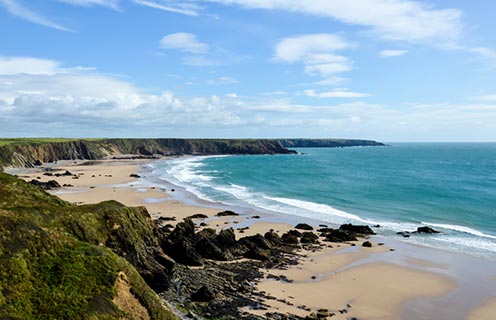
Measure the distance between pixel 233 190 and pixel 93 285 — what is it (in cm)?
6185

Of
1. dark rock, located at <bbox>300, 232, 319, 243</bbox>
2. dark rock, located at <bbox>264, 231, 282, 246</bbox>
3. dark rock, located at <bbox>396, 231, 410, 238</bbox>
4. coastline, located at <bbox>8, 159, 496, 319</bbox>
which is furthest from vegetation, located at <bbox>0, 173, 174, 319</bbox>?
dark rock, located at <bbox>396, 231, 410, 238</bbox>

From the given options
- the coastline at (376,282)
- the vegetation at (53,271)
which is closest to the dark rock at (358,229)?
the coastline at (376,282)

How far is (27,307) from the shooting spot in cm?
1378

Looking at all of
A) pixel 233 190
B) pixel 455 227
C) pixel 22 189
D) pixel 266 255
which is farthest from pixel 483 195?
pixel 22 189

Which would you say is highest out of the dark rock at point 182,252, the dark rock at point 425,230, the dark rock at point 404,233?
the dark rock at point 182,252

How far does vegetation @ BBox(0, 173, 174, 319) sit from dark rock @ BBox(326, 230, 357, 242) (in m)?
26.0

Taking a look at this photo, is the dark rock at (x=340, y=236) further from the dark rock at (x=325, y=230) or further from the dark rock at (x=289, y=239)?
the dark rock at (x=289, y=239)

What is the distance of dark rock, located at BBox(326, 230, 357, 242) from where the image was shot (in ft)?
132

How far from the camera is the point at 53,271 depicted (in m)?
15.4

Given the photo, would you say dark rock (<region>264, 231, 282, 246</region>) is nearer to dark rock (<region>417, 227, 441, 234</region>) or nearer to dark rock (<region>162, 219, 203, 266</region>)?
dark rock (<region>162, 219, 203, 266</region>)

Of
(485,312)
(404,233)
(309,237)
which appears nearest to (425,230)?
(404,233)

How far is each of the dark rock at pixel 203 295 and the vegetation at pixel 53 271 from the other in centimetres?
513

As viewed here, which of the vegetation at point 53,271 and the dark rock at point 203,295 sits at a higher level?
the vegetation at point 53,271

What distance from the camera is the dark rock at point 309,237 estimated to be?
38969 mm
